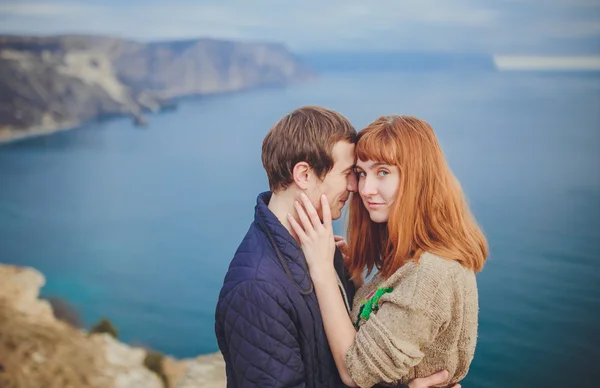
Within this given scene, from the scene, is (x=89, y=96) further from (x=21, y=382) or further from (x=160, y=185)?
(x=21, y=382)

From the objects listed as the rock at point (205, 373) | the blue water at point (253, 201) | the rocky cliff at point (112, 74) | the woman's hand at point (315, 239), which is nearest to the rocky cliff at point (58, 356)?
the rock at point (205, 373)

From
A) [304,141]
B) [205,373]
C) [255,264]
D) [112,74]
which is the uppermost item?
[112,74]

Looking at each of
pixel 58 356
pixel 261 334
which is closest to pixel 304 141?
pixel 261 334

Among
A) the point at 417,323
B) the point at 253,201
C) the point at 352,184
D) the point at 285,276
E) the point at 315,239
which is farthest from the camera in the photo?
the point at 253,201

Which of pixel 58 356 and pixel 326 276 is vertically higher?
pixel 58 356

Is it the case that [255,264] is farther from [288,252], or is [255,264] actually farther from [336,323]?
[336,323]

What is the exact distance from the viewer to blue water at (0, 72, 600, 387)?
15.0 feet

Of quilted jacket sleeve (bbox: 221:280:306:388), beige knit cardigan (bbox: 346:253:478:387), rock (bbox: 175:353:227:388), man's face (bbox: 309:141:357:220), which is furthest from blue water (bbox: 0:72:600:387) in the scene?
quilted jacket sleeve (bbox: 221:280:306:388)

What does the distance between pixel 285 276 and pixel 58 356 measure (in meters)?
3.24

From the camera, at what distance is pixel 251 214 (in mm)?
5703

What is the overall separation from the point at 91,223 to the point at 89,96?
1.54m

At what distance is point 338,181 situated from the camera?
6.38 ft

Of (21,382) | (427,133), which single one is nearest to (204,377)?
(21,382)

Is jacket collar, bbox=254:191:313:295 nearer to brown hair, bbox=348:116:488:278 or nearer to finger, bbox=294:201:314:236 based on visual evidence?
finger, bbox=294:201:314:236
